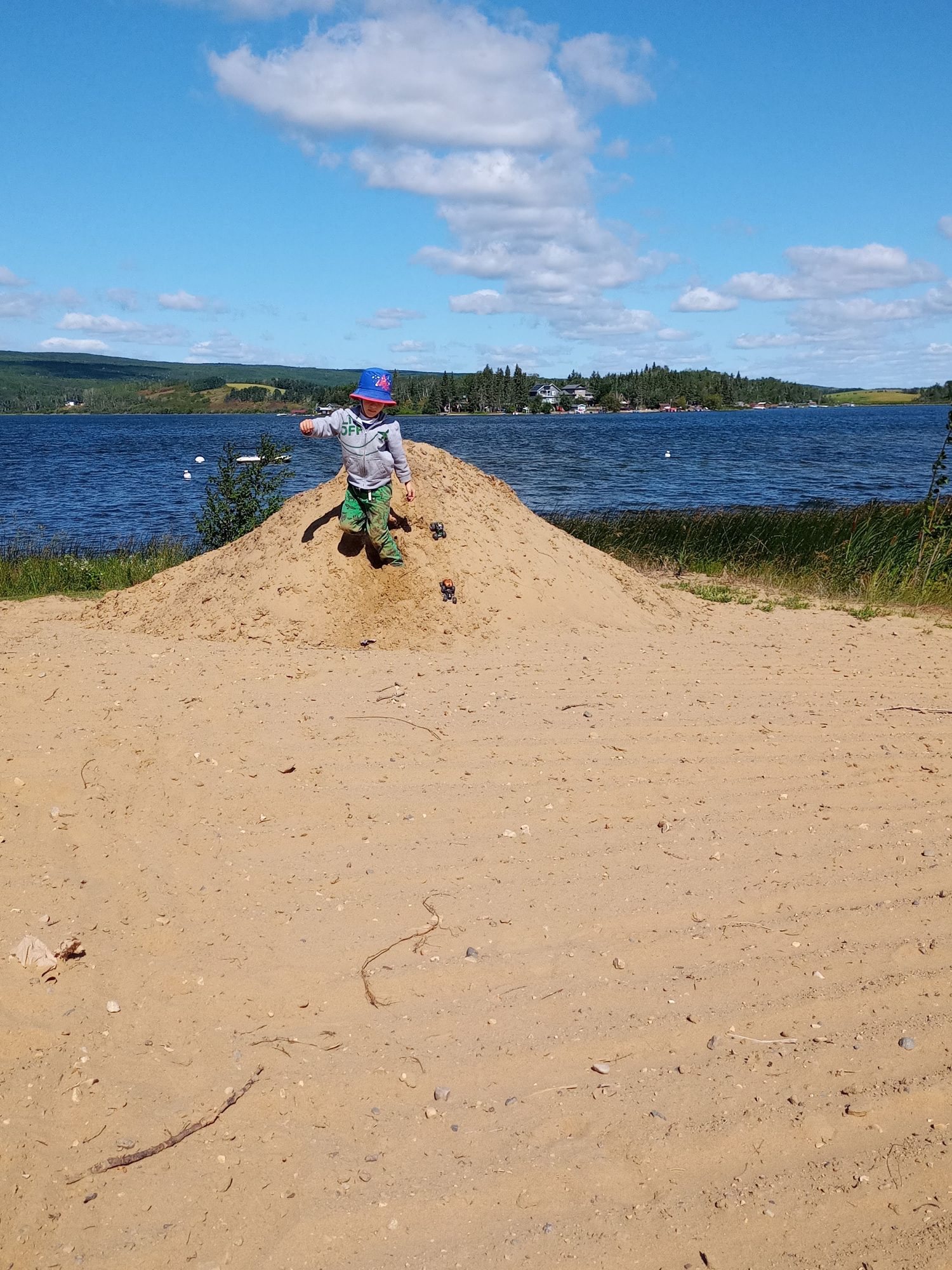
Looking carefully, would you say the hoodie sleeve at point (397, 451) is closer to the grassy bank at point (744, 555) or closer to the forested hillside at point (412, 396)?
the grassy bank at point (744, 555)

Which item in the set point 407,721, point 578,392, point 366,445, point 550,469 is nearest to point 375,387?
point 366,445

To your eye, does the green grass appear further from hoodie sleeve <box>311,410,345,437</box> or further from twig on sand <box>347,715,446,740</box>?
twig on sand <box>347,715,446,740</box>

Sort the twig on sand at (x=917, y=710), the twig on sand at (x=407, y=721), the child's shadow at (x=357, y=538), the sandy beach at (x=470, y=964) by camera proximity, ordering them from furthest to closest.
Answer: the child's shadow at (x=357, y=538), the twig on sand at (x=917, y=710), the twig on sand at (x=407, y=721), the sandy beach at (x=470, y=964)

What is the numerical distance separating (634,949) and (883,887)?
1.42 meters

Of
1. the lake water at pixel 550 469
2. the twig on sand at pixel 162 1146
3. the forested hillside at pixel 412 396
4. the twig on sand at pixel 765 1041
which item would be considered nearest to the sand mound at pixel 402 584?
the twig on sand at pixel 765 1041

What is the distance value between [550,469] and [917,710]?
35.1 metres

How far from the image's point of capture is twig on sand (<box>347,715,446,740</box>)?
600 cm

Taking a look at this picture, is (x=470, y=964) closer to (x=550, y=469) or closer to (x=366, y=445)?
(x=366, y=445)

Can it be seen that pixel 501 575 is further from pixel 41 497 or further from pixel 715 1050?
pixel 41 497

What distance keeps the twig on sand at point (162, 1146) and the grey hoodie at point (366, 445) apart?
560 cm

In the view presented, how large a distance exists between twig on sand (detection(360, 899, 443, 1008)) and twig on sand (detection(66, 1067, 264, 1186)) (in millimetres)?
613

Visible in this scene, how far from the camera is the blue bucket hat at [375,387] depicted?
7.82m

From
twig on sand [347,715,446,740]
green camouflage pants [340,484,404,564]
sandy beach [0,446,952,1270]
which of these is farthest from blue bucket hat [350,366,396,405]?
twig on sand [347,715,446,740]

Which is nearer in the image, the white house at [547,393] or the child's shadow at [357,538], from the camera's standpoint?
the child's shadow at [357,538]
